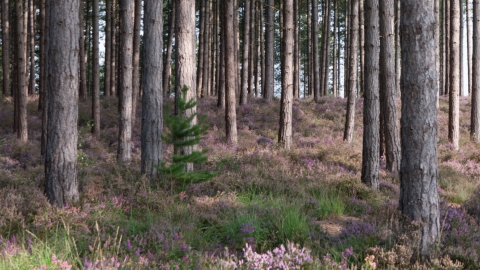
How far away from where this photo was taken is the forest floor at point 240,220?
4762mm

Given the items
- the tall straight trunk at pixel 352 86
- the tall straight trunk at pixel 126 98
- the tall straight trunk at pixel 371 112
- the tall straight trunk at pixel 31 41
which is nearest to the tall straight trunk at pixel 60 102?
the tall straight trunk at pixel 126 98

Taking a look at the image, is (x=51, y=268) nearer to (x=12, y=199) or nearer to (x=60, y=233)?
(x=60, y=233)

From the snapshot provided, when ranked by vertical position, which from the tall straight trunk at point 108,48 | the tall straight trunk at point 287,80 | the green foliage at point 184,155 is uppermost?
the tall straight trunk at point 108,48

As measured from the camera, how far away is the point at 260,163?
37.0 feet

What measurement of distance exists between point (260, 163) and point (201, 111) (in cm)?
953

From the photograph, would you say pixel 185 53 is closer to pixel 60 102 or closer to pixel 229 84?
pixel 60 102

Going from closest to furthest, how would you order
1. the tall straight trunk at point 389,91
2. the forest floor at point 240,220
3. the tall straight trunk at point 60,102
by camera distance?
the forest floor at point 240,220
the tall straight trunk at point 60,102
the tall straight trunk at point 389,91

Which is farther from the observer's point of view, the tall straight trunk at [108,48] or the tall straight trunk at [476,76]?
the tall straight trunk at [108,48]

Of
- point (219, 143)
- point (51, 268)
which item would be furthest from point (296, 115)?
point (51, 268)

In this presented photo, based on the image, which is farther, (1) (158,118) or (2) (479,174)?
(2) (479,174)

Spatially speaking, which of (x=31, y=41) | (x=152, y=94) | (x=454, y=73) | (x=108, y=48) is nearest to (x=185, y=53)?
(x=152, y=94)

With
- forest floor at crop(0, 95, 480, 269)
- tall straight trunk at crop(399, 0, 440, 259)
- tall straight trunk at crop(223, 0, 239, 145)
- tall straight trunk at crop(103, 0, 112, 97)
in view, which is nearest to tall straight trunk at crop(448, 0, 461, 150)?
forest floor at crop(0, 95, 480, 269)

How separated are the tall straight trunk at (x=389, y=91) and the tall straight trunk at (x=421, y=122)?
631cm

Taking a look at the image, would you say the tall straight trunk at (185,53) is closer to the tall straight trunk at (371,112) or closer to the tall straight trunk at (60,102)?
the tall straight trunk at (60,102)
